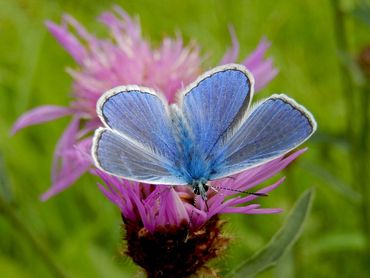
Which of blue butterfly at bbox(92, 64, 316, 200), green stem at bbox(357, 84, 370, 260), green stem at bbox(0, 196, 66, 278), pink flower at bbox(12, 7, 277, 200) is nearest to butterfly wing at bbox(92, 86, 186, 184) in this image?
blue butterfly at bbox(92, 64, 316, 200)

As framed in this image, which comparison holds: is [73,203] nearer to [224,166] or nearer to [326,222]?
[326,222]

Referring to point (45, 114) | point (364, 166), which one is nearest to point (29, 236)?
point (45, 114)

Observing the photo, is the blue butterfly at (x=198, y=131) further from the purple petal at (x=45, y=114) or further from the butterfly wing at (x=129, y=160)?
the purple petal at (x=45, y=114)

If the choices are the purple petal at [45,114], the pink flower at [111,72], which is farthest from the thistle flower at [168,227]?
the purple petal at [45,114]

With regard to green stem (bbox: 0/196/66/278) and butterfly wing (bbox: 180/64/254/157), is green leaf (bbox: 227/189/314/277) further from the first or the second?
green stem (bbox: 0/196/66/278)

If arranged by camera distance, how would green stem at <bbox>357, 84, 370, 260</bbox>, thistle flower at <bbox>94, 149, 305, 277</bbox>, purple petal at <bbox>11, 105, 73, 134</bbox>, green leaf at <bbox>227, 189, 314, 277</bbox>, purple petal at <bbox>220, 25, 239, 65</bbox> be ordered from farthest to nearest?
1. green stem at <bbox>357, 84, 370, 260</bbox>
2. purple petal at <bbox>11, 105, 73, 134</bbox>
3. purple petal at <bbox>220, 25, 239, 65</bbox>
4. green leaf at <bbox>227, 189, 314, 277</bbox>
5. thistle flower at <bbox>94, 149, 305, 277</bbox>

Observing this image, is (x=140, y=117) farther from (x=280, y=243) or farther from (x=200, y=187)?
(x=280, y=243)

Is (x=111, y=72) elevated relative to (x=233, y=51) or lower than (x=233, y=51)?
elevated
